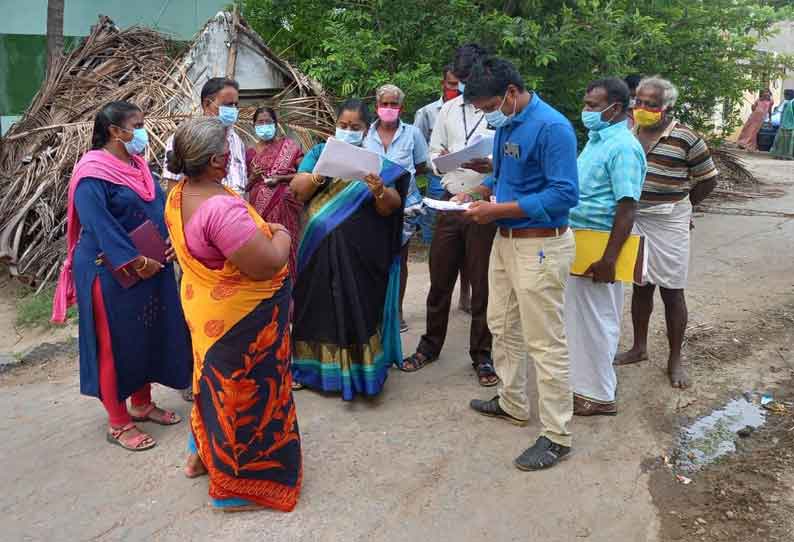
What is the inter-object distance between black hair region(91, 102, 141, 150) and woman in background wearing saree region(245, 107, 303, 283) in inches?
50.2

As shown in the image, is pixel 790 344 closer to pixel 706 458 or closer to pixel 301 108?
pixel 706 458

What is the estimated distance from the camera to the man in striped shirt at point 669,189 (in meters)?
3.99

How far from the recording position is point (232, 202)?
8.41 feet

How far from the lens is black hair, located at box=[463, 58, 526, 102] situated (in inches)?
124

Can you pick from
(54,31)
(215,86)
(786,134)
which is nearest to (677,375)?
(215,86)

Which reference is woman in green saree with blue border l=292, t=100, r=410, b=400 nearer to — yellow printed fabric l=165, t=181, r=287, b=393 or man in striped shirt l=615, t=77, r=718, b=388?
yellow printed fabric l=165, t=181, r=287, b=393

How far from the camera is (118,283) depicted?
3.37m

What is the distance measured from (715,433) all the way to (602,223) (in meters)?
1.33

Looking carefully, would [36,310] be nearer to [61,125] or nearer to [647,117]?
[61,125]

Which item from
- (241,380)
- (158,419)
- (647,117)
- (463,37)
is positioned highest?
(463,37)

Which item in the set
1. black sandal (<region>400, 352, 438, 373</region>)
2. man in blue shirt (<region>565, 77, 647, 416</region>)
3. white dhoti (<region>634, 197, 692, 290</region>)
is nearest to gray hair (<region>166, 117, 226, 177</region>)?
man in blue shirt (<region>565, 77, 647, 416</region>)

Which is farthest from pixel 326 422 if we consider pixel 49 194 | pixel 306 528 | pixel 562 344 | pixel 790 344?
pixel 49 194

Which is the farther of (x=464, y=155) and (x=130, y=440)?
(x=464, y=155)

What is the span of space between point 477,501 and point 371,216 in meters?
1.56
